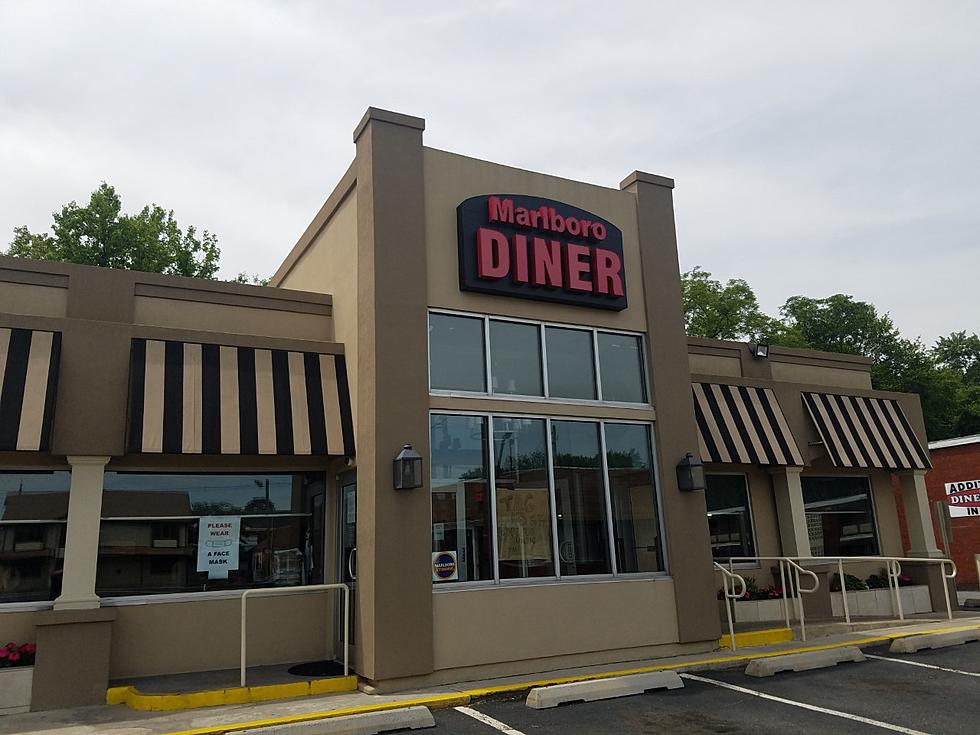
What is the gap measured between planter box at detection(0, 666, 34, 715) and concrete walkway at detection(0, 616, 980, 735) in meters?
0.13

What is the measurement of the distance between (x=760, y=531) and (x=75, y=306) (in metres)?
11.9

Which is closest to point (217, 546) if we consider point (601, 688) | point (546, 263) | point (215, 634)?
point (215, 634)

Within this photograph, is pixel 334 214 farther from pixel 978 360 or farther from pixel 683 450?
pixel 978 360

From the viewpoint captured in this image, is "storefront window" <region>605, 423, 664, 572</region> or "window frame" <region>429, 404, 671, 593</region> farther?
"storefront window" <region>605, 423, 664, 572</region>

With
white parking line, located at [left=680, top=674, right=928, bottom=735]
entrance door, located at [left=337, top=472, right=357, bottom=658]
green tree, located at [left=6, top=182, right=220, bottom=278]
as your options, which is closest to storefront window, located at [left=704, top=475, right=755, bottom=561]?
white parking line, located at [left=680, top=674, right=928, bottom=735]

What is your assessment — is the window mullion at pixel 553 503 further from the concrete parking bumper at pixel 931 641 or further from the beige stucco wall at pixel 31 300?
the beige stucco wall at pixel 31 300

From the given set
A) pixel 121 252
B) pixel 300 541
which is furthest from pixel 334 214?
pixel 121 252

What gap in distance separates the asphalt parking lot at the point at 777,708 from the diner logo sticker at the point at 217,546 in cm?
386

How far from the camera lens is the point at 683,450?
36.1ft

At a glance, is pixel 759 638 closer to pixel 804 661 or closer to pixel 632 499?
pixel 804 661

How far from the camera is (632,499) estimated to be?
1051cm

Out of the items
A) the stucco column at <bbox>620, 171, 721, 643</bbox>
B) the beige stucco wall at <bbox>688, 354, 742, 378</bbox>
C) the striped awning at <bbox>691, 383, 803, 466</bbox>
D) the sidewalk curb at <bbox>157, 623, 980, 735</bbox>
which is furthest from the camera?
the beige stucco wall at <bbox>688, 354, 742, 378</bbox>

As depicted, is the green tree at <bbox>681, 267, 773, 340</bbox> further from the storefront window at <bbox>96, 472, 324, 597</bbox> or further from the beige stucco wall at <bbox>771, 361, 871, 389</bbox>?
the storefront window at <bbox>96, 472, 324, 597</bbox>

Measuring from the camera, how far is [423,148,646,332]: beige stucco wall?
985 centimetres
